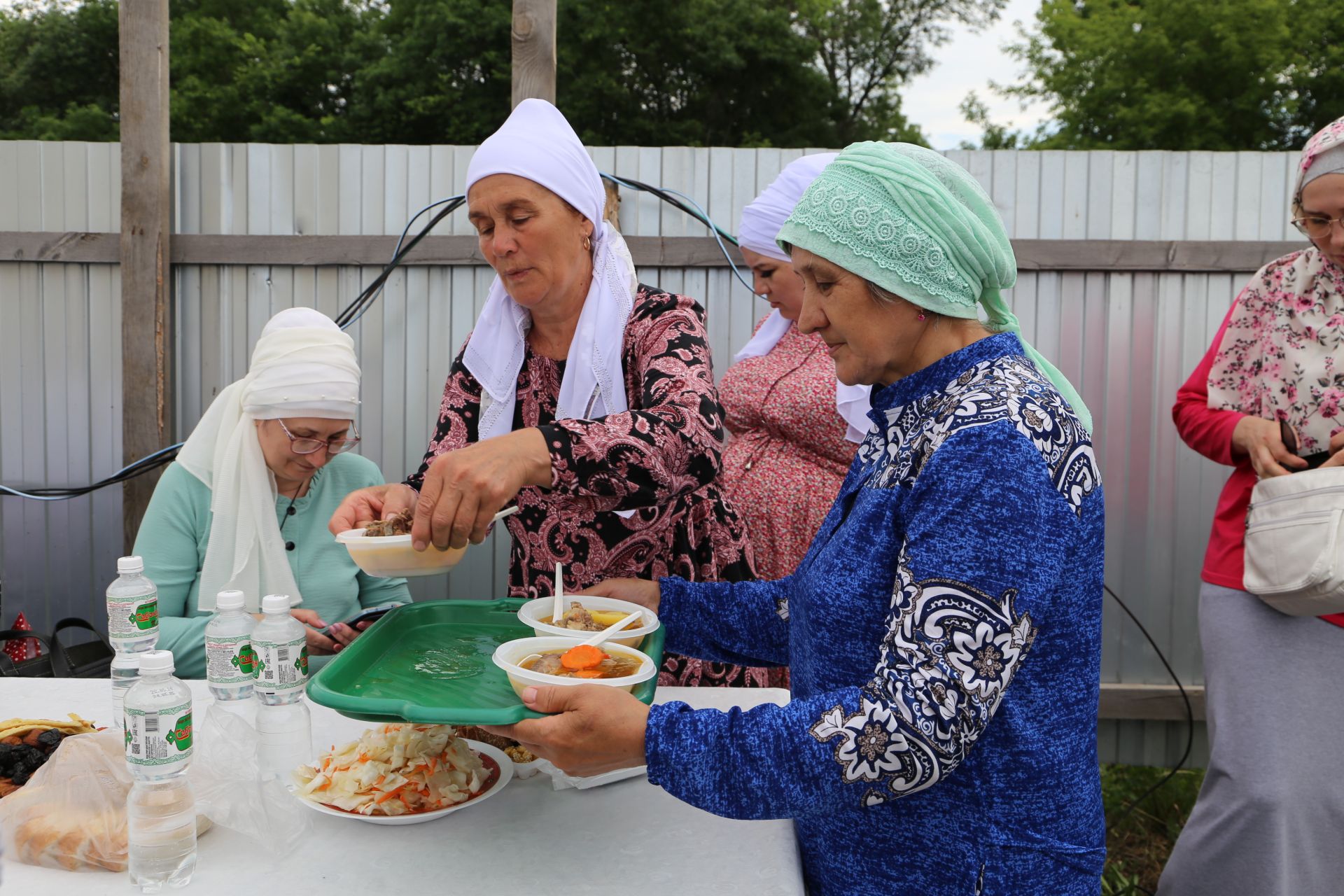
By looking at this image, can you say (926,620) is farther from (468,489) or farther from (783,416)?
(783,416)

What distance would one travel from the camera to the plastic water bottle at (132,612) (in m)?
1.62

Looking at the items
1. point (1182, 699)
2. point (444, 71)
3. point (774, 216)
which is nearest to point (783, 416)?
point (774, 216)

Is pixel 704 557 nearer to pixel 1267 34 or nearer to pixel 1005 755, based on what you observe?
pixel 1005 755

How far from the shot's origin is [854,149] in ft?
4.39

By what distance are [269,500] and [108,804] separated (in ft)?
4.63

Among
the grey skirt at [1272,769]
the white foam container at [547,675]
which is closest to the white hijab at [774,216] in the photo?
the grey skirt at [1272,769]

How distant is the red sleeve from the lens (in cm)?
263

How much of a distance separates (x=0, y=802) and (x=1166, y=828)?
13.6 ft

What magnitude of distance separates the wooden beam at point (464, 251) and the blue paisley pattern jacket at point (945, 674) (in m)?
2.56

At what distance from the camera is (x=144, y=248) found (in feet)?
12.4

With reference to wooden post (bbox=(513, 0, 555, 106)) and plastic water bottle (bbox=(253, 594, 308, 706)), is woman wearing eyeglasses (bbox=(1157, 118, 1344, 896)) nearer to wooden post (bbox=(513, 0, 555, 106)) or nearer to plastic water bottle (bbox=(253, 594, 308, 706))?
plastic water bottle (bbox=(253, 594, 308, 706))

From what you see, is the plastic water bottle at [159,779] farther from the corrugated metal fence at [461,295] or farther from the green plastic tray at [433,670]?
the corrugated metal fence at [461,295]

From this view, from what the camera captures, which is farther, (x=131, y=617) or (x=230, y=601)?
(x=131, y=617)

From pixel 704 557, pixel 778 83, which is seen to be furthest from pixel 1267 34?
pixel 704 557
